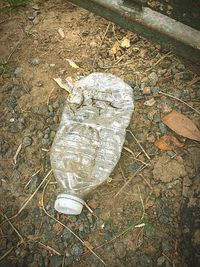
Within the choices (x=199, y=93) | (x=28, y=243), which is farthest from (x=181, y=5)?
(x=28, y=243)

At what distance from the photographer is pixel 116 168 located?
2162 mm

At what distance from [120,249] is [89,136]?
0.77 metres

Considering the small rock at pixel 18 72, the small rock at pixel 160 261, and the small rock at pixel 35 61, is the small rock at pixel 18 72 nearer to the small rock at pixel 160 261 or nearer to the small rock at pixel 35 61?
the small rock at pixel 35 61

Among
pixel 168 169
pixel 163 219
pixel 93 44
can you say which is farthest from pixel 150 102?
pixel 163 219

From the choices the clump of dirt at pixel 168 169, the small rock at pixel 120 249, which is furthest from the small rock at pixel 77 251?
the clump of dirt at pixel 168 169

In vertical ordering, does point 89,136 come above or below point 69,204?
above

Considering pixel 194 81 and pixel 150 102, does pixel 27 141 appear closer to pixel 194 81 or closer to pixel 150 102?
pixel 150 102

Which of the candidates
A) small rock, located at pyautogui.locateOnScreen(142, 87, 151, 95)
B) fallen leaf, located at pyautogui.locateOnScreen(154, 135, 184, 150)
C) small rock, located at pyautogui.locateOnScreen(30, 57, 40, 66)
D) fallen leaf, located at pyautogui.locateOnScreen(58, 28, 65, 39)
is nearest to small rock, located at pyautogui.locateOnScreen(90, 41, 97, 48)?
fallen leaf, located at pyautogui.locateOnScreen(58, 28, 65, 39)

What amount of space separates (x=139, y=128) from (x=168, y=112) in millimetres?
248

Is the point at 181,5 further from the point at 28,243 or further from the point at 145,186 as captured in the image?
the point at 28,243

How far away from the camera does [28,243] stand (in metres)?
2.05

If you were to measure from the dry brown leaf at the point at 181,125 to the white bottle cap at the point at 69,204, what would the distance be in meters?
0.86

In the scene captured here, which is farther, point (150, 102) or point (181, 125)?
point (150, 102)

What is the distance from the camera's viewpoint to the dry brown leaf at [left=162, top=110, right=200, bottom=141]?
7.11 feet
